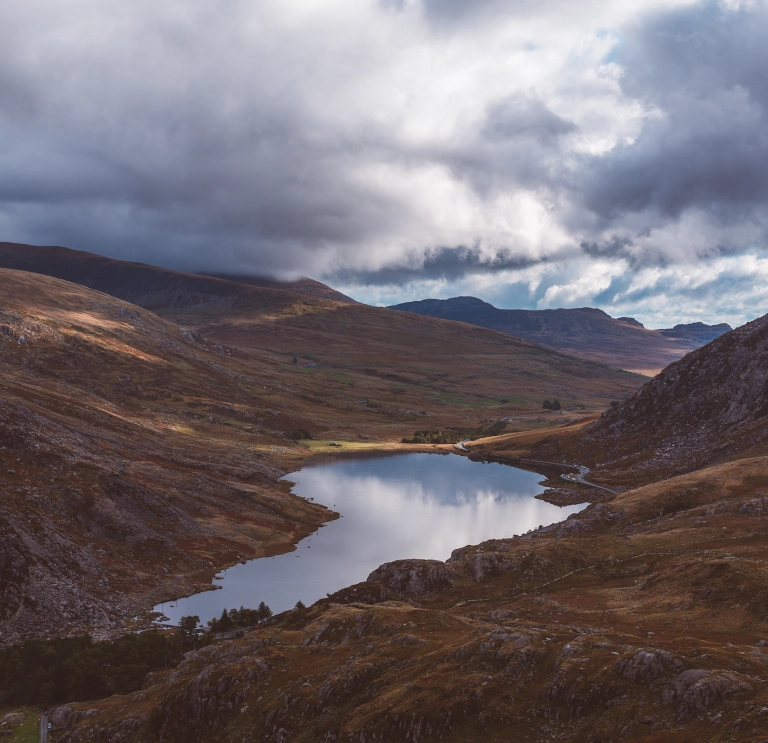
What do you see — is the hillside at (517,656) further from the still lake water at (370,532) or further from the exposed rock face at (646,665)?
the still lake water at (370,532)

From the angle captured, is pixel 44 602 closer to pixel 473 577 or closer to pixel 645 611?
pixel 473 577

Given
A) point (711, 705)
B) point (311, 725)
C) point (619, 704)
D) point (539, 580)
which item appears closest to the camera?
point (711, 705)

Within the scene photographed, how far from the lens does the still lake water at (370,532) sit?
105938 millimetres

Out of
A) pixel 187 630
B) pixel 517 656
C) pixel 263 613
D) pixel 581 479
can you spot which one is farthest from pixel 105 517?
pixel 581 479

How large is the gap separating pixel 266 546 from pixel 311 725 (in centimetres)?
8613

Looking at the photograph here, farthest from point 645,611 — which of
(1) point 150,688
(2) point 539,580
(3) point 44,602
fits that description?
(3) point 44,602

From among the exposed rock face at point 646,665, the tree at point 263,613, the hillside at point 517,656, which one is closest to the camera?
the hillside at point 517,656

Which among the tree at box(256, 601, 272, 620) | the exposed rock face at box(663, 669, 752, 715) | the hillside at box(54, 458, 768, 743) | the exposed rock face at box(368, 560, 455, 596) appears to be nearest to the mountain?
the hillside at box(54, 458, 768, 743)

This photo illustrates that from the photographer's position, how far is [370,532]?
14388cm

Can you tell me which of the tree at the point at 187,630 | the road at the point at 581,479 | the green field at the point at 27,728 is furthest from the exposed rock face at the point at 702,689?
the road at the point at 581,479

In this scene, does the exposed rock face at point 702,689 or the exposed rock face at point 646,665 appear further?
the exposed rock face at point 646,665

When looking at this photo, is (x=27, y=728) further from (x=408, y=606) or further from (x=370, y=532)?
(x=370, y=532)

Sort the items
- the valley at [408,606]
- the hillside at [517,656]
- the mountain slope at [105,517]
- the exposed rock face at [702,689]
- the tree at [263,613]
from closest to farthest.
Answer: the exposed rock face at [702,689], the hillside at [517,656], the valley at [408,606], the tree at [263,613], the mountain slope at [105,517]

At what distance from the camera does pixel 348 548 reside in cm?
13150
